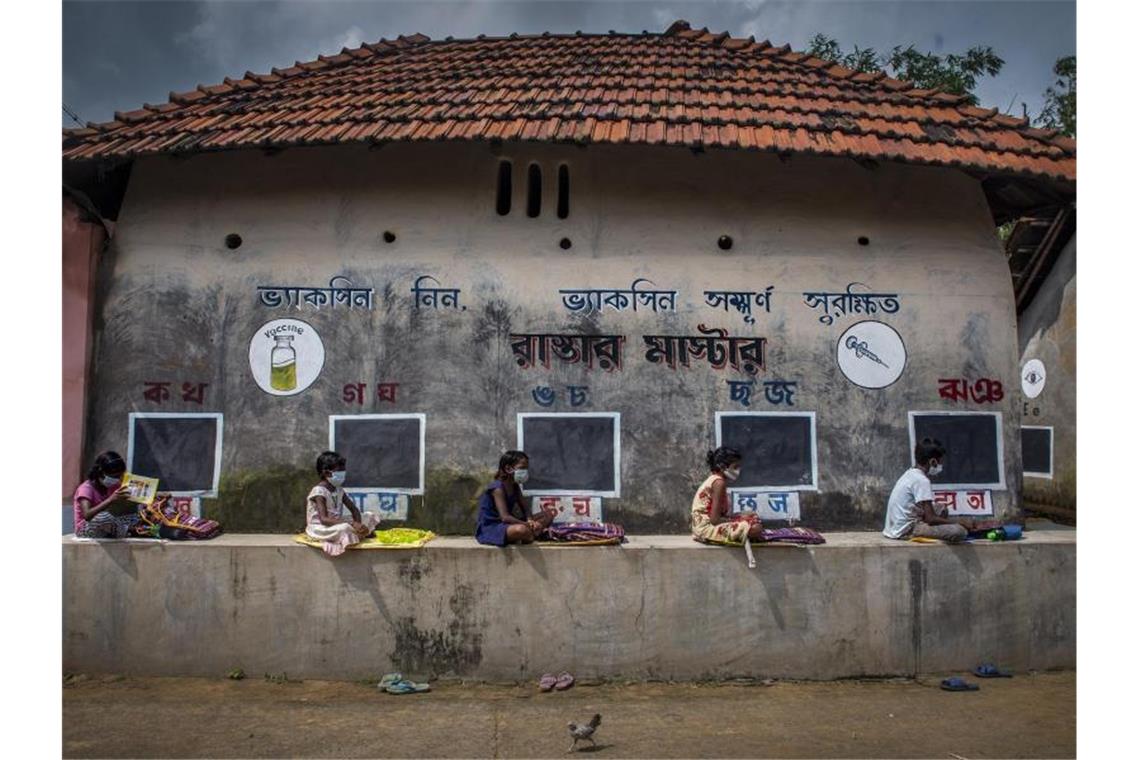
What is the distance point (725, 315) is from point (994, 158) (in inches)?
102

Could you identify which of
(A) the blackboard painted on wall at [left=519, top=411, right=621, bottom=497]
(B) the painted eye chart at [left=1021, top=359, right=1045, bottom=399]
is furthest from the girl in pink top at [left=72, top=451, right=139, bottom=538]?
(B) the painted eye chart at [left=1021, top=359, right=1045, bottom=399]

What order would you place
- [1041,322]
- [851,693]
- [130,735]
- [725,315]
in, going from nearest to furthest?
1. [130,735]
2. [851,693]
3. [725,315]
4. [1041,322]

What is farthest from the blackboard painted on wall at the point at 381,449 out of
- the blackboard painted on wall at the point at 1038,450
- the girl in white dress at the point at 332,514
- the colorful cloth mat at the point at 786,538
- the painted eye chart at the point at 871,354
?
the blackboard painted on wall at the point at 1038,450

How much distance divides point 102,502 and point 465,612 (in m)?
2.98

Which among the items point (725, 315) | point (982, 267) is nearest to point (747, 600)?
point (725, 315)

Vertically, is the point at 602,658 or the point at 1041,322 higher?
the point at 1041,322

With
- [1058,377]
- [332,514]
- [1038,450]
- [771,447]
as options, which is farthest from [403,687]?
[1058,377]

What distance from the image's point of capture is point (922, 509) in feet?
21.3

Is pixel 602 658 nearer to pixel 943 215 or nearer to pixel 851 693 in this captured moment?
pixel 851 693

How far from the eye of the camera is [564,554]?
243 inches

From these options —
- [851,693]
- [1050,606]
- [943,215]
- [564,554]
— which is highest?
[943,215]

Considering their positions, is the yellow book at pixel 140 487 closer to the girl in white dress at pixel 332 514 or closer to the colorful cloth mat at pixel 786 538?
the girl in white dress at pixel 332 514

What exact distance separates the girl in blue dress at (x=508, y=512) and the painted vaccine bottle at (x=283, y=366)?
79.1 inches

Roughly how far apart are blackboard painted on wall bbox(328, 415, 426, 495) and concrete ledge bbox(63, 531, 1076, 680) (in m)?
0.80
